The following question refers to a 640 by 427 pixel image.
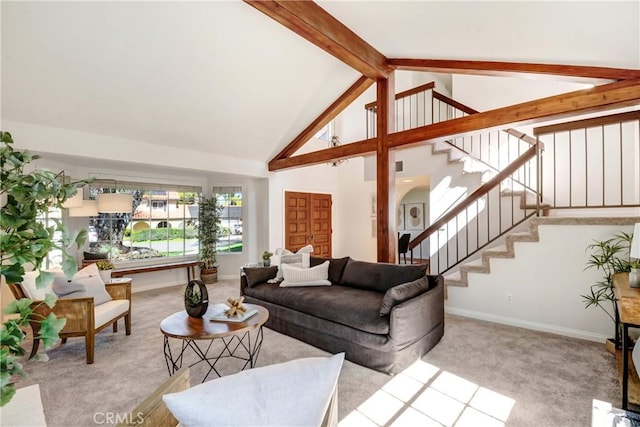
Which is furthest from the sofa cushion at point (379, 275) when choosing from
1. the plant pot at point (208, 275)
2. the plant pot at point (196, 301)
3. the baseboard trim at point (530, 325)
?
the plant pot at point (208, 275)

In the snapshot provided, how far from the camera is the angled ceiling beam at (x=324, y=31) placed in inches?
110

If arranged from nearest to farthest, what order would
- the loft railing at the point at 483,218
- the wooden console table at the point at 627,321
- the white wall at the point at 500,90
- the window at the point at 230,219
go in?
the wooden console table at the point at 627,321 < the loft railing at the point at 483,218 < the white wall at the point at 500,90 < the window at the point at 230,219

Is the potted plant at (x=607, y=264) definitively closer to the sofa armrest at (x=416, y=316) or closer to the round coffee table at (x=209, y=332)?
the sofa armrest at (x=416, y=316)

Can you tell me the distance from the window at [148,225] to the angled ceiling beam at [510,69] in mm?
4751

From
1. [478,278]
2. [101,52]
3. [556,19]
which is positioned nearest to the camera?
[556,19]

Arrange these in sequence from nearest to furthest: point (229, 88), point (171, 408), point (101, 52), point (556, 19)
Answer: point (171, 408) < point (556, 19) < point (101, 52) < point (229, 88)

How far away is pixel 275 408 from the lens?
2.81 feet

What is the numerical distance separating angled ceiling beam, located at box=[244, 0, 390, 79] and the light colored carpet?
3220mm

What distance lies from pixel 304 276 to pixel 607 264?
3211 millimetres

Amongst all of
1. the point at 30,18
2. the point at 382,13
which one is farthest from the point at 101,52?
the point at 382,13

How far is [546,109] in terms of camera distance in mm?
3004

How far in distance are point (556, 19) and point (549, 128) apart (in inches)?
63.2

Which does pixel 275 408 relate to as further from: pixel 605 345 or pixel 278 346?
pixel 605 345

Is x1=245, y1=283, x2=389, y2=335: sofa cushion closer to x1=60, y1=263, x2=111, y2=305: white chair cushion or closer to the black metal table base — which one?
the black metal table base
